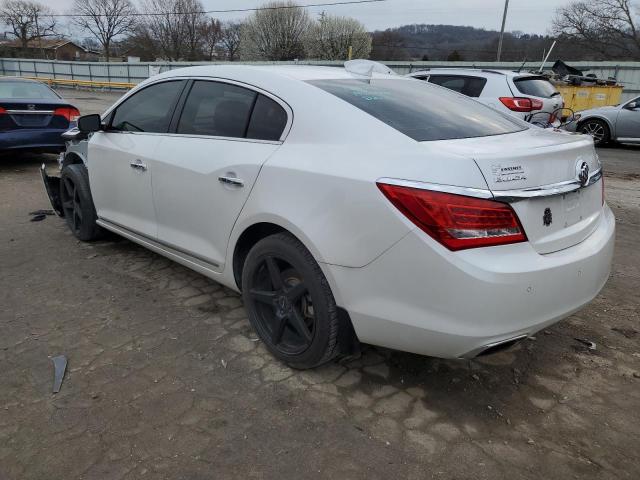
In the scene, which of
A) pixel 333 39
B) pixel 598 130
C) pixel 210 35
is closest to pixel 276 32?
pixel 333 39

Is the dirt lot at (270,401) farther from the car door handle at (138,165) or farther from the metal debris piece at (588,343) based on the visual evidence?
the car door handle at (138,165)

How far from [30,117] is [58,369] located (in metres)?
6.57

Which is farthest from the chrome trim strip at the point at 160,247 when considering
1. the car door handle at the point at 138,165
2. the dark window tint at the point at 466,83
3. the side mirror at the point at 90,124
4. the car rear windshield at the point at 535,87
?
the car rear windshield at the point at 535,87

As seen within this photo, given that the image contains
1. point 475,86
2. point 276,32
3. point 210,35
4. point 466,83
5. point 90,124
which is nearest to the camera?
point 90,124

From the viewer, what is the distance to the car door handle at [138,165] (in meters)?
3.69

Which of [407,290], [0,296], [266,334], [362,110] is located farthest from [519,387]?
[0,296]

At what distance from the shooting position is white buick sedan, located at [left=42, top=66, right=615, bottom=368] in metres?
2.16

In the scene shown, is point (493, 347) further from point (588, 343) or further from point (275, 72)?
point (275, 72)

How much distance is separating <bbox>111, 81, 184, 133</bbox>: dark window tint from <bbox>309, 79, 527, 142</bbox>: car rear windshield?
1.24 m

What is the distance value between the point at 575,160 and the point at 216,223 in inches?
77.4

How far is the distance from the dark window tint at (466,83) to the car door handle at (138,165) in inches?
322

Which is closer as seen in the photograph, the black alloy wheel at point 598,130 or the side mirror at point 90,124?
the side mirror at point 90,124

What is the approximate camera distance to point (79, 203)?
4770mm

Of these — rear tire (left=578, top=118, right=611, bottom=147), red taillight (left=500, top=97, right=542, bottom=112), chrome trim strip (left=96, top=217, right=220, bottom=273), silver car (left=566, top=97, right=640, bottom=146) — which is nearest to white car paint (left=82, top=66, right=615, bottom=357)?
chrome trim strip (left=96, top=217, right=220, bottom=273)
